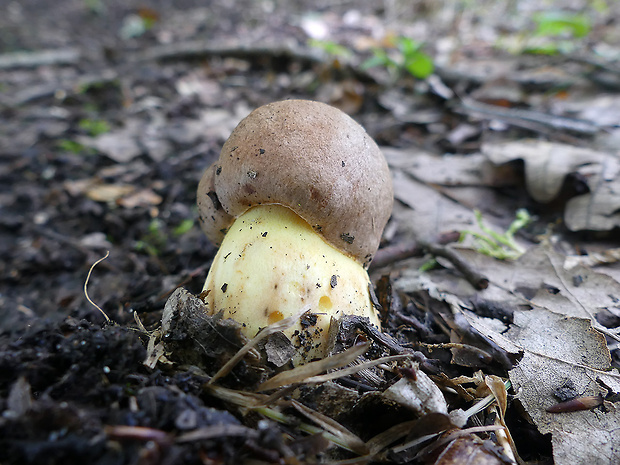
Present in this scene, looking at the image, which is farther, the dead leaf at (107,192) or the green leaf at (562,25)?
the green leaf at (562,25)

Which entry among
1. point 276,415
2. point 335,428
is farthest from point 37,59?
point 335,428

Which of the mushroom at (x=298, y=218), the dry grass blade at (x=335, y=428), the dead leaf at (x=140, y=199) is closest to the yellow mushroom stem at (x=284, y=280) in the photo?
the mushroom at (x=298, y=218)

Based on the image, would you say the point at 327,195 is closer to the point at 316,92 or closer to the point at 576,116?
the point at 576,116

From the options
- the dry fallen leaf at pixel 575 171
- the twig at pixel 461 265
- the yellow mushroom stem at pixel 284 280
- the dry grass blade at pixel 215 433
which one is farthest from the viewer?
the dry fallen leaf at pixel 575 171

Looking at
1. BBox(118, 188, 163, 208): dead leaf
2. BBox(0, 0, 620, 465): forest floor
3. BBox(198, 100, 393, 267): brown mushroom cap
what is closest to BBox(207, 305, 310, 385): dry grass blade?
BBox(0, 0, 620, 465): forest floor

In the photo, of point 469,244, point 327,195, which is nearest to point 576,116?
point 469,244

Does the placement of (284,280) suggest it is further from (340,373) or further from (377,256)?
(377,256)

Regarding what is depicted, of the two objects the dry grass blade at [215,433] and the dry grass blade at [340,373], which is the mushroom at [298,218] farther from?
the dry grass blade at [215,433]
